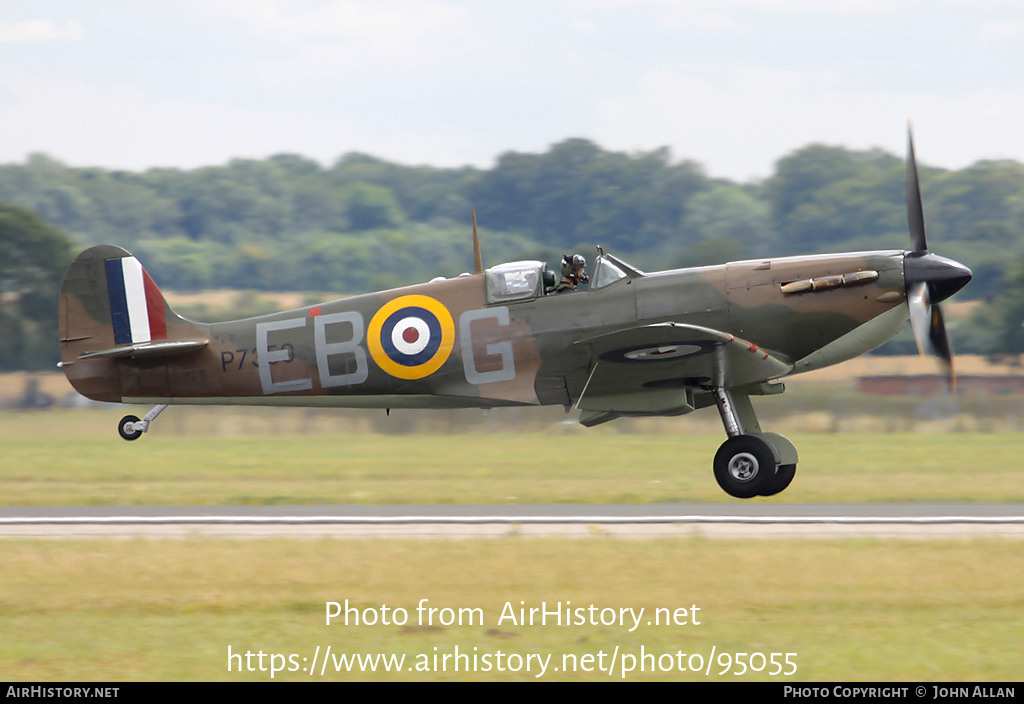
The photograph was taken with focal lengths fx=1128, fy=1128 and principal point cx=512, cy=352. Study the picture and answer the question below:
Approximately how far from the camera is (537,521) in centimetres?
1245

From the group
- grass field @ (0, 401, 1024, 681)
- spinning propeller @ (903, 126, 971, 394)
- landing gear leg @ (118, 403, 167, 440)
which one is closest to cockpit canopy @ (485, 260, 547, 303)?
grass field @ (0, 401, 1024, 681)

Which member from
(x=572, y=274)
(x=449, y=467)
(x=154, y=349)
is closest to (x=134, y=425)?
(x=154, y=349)

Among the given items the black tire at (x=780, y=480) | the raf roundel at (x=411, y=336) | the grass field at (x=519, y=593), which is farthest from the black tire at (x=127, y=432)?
the black tire at (x=780, y=480)

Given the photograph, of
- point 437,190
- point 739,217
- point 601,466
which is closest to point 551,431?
point 601,466

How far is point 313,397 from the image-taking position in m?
13.2

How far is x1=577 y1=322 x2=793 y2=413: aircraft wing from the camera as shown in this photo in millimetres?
11320

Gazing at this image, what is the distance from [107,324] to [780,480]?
818 centimetres

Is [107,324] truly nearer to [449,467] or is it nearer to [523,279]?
[523,279]

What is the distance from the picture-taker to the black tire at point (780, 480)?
12.0 meters

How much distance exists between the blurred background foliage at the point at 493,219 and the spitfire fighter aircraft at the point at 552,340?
50.8 ft

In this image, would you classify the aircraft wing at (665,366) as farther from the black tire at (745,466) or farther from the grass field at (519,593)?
the grass field at (519,593)

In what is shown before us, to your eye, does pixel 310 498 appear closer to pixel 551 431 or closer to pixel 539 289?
pixel 539 289

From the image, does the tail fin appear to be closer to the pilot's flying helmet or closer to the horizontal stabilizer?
the horizontal stabilizer

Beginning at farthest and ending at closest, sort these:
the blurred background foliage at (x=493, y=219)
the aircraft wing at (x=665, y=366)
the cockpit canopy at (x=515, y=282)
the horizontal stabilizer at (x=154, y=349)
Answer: the blurred background foliage at (x=493, y=219) < the horizontal stabilizer at (x=154, y=349) < the cockpit canopy at (x=515, y=282) < the aircraft wing at (x=665, y=366)
